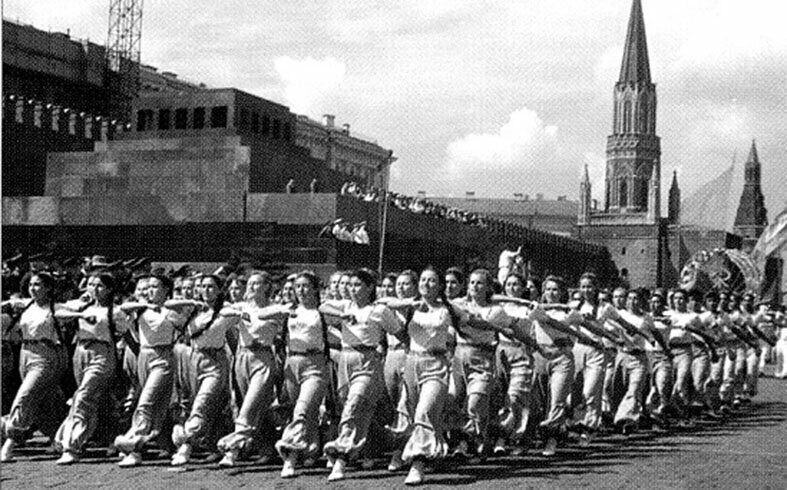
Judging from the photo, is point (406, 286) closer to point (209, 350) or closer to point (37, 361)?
point (209, 350)

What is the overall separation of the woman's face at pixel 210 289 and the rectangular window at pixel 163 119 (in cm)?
3232

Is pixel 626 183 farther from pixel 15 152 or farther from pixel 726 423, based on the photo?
pixel 726 423

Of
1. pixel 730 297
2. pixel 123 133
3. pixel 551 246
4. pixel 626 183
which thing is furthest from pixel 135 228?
pixel 626 183

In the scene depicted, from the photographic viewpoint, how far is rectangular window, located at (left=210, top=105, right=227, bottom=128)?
137 feet

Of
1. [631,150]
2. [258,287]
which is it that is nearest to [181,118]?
[258,287]

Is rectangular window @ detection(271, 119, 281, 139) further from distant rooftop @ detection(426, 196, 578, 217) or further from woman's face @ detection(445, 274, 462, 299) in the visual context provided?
distant rooftop @ detection(426, 196, 578, 217)

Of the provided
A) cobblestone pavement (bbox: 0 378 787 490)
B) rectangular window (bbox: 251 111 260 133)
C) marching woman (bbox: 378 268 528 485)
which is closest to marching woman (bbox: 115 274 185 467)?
cobblestone pavement (bbox: 0 378 787 490)

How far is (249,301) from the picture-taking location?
11.2m

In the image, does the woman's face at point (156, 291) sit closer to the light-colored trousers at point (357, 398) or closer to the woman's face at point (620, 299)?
the light-colored trousers at point (357, 398)

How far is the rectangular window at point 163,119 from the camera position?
42906 mm

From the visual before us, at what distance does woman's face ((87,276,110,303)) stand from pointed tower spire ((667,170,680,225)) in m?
117

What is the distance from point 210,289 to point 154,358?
76 cm

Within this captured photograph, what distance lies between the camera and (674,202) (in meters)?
132

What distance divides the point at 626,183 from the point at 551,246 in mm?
64586
